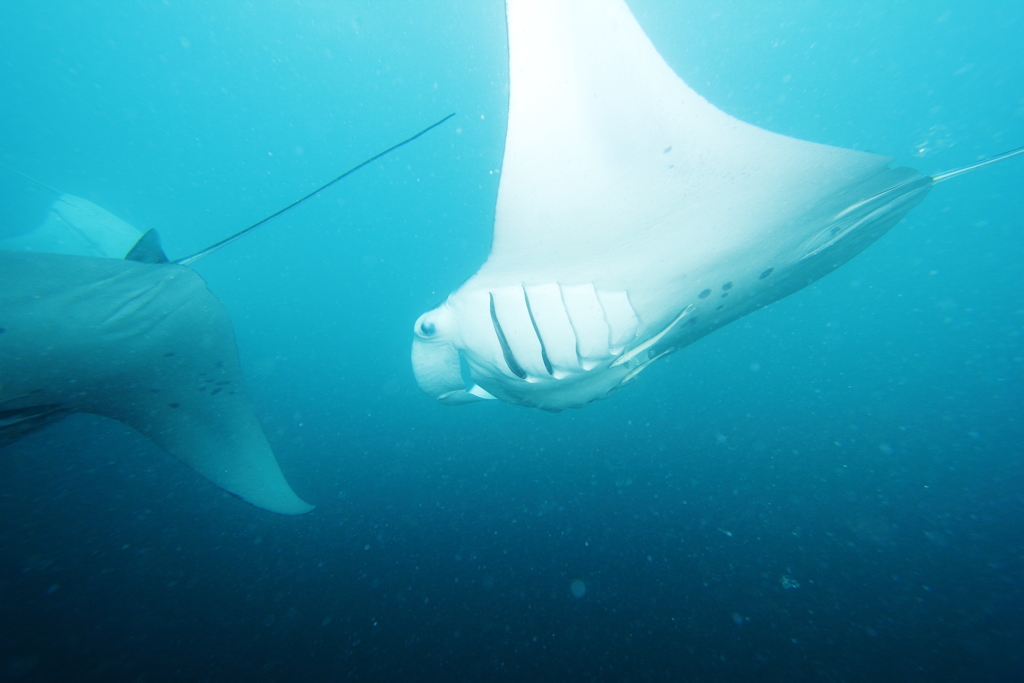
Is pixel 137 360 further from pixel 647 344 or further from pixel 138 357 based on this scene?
pixel 647 344

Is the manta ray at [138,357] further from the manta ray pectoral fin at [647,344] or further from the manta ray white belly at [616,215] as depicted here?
the manta ray pectoral fin at [647,344]

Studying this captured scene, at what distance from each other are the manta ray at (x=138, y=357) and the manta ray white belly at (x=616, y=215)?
59cm

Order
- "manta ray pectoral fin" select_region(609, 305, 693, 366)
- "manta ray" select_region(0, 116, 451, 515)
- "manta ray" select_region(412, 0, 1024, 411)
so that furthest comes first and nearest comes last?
"manta ray pectoral fin" select_region(609, 305, 693, 366), "manta ray" select_region(0, 116, 451, 515), "manta ray" select_region(412, 0, 1024, 411)

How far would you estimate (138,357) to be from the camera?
89.8 inches

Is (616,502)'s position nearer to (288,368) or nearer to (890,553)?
(890,553)

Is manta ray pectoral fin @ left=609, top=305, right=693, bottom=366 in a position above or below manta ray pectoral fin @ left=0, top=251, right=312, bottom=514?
below

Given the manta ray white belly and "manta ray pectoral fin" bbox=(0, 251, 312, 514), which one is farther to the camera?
"manta ray pectoral fin" bbox=(0, 251, 312, 514)

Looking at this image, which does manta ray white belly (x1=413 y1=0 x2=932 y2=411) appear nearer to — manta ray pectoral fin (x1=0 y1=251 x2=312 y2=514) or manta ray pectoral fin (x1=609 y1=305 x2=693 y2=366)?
manta ray pectoral fin (x1=609 y1=305 x2=693 y2=366)

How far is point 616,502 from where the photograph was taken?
5043 millimetres

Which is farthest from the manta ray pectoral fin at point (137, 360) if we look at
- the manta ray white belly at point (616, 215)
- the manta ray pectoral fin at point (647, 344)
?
the manta ray pectoral fin at point (647, 344)

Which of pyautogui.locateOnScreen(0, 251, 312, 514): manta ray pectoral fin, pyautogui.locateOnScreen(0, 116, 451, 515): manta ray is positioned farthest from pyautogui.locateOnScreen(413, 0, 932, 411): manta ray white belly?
pyautogui.locateOnScreen(0, 251, 312, 514): manta ray pectoral fin

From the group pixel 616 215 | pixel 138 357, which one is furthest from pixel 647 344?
pixel 138 357

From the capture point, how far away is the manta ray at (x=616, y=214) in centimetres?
156

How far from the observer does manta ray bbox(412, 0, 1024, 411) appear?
5.11 feet
